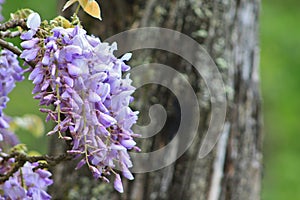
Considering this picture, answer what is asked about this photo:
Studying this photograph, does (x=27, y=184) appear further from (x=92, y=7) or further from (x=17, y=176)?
(x=92, y=7)

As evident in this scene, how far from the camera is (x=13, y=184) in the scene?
1377 millimetres

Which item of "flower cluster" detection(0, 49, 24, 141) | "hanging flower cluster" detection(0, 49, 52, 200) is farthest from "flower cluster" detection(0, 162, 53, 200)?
"flower cluster" detection(0, 49, 24, 141)

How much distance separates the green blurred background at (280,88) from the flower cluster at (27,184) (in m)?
3.38

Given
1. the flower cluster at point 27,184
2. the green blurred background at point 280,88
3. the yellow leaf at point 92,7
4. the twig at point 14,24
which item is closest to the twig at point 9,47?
the twig at point 14,24

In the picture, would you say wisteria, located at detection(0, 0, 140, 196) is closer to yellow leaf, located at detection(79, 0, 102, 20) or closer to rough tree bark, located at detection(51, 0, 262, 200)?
yellow leaf, located at detection(79, 0, 102, 20)

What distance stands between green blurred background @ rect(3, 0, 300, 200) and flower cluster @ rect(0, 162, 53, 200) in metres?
3.38

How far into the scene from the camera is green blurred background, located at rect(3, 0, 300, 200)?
15.6 feet

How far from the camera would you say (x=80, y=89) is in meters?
1.16

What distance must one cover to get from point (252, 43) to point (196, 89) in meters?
0.28

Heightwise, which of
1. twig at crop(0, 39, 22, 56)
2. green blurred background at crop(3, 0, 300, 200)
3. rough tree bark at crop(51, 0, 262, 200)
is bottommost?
twig at crop(0, 39, 22, 56)

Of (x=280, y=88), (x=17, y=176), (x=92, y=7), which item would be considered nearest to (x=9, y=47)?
(x=92, y=7)

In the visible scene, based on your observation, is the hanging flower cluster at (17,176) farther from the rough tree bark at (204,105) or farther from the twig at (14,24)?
the rough tree bark at (204,105)

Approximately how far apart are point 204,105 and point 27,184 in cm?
76

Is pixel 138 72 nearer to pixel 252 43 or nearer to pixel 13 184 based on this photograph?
pixel 252 43
